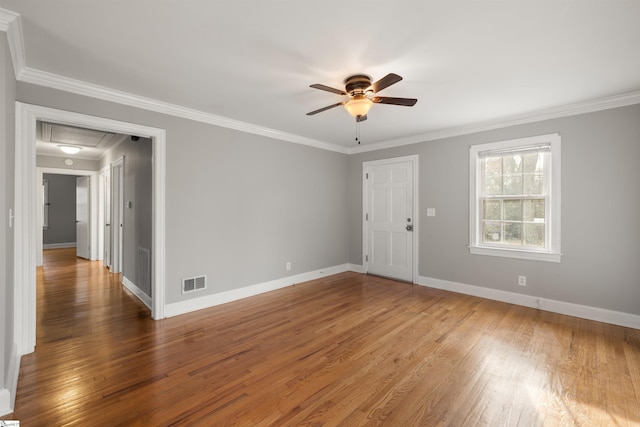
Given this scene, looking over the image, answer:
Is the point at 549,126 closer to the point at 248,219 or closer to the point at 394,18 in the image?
the point at 394,18

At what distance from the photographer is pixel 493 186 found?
4.09 metres

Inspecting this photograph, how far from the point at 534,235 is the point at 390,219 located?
6.99 feet

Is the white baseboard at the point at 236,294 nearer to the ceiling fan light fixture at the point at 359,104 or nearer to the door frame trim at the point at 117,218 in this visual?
the door frame trim at the point at 117,218

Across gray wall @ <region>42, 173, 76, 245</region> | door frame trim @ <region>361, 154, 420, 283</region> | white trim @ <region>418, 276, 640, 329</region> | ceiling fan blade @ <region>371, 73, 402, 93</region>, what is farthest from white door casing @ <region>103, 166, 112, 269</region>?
white trim @ <region>418, 276, 640, 329</region>

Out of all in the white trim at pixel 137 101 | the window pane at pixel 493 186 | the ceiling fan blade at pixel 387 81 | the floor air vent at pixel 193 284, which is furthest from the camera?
the window pane at pixel 493 186

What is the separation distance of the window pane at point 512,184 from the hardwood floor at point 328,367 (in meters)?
1.55

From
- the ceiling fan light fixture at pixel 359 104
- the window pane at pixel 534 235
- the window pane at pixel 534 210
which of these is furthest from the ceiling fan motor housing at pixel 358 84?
the window pane at pixel 534 235

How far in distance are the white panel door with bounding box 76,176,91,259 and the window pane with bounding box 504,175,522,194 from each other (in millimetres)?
8780

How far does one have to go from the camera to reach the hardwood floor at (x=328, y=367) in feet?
5.94

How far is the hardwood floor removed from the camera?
1811 mm

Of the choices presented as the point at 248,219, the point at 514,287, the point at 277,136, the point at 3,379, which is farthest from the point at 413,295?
the point at 3,379

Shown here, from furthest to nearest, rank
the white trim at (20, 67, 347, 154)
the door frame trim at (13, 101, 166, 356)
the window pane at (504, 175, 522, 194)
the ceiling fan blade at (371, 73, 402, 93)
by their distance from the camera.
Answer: the window pane at (504, 175, 522, 194)
the white trim at (20, 67, 347, 154)
the door frame trim at (13, 101, 166, 356)
the ceiling fan blade at (371, 73, 402, 93)

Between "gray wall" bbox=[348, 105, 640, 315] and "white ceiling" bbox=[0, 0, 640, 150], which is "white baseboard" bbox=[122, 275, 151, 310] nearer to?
"white ceiling" bbox=[0, 0, 640, 150]

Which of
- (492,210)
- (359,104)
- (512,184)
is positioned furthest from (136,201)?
(512,184)
